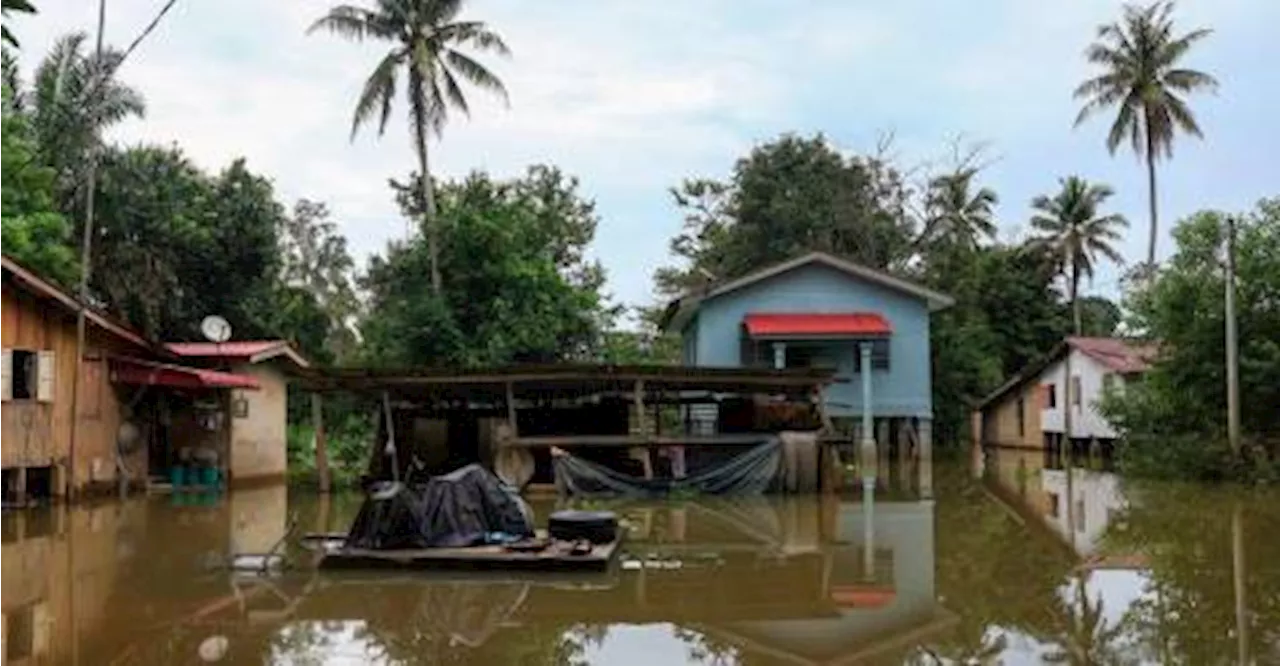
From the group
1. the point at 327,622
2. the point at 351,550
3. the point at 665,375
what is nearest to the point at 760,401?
the point at 665,375

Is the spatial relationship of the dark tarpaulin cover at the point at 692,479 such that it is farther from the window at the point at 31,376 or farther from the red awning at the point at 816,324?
the window at the point at 31,376

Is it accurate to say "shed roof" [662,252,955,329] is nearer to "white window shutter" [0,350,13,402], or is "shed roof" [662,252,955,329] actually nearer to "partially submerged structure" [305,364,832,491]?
"partially submerged structure" [305,364,832,491]

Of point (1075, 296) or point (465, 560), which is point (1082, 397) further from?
point (465, 560)

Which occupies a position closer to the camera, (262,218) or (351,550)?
(351,550)

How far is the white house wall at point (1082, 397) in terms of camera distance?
120ft

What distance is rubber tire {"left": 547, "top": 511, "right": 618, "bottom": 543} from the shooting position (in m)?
14.4

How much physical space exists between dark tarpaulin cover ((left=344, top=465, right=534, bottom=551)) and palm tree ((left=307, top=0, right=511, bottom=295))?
2120 cm

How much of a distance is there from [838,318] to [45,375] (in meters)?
19.1

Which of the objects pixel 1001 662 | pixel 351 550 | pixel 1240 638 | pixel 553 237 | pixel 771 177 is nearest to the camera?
pixel 1001 662

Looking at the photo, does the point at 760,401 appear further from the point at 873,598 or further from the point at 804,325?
the point at 873,598

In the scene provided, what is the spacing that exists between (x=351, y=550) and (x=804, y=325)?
68.3 ft

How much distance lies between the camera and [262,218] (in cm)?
3400

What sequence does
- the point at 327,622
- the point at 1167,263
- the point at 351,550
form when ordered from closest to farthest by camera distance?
the point at 327,622 < the point at 351,550 < the point at 1167,263

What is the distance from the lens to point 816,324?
108 feet
